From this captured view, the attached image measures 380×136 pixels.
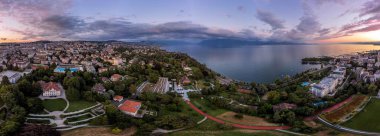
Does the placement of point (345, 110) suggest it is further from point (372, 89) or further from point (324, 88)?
point (372, 89)

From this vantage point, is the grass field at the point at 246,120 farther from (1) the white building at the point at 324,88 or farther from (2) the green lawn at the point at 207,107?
(1) the white building at the point at 324,88

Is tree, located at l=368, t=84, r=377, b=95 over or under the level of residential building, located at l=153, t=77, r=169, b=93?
over

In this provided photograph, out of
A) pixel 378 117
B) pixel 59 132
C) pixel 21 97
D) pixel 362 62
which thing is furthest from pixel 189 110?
pixel 362 62

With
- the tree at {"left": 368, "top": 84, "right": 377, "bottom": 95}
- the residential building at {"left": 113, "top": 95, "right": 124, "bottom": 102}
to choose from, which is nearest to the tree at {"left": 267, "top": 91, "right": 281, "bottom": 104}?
the tree at {"left": 368, "top": 84, "right": 377, "bottom": 95}

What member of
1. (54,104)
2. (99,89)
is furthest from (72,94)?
(99,89)

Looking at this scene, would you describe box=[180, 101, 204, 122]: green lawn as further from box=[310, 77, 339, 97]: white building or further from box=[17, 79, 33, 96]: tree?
box=[310, 77, 339, 97]: white building

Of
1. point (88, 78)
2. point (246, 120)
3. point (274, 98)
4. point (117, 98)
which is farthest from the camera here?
point (88, 78)
